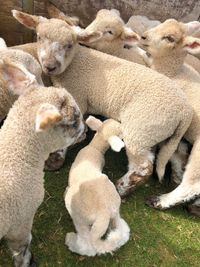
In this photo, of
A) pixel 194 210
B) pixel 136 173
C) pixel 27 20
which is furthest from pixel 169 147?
pixel 27 20

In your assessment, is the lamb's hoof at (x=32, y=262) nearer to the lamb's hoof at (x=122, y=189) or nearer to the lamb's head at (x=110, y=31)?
the lamb's hoof at (x=122, y=189)

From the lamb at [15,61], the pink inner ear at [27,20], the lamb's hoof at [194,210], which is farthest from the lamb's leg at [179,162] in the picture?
the pink inner ear at [27,20]

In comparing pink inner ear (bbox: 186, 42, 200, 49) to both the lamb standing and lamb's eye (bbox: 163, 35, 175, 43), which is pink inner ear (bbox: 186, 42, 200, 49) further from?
the lamb standing

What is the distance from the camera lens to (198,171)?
4285mm

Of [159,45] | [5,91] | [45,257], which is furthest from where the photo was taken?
[159,45]

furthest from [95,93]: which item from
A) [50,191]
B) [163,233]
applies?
[163,233]

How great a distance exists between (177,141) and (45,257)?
64.9 inches

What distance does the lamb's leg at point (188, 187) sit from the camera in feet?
14.1

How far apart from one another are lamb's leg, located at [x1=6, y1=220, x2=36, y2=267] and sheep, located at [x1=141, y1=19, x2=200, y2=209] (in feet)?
4.66

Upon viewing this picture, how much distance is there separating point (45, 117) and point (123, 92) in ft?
5.27

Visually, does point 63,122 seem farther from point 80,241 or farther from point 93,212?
point 80,241

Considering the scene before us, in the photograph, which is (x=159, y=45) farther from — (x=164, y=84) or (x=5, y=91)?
(x=5, y=91)

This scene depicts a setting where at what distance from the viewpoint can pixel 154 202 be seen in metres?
4.55

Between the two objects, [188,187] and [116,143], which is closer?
[116,143]
